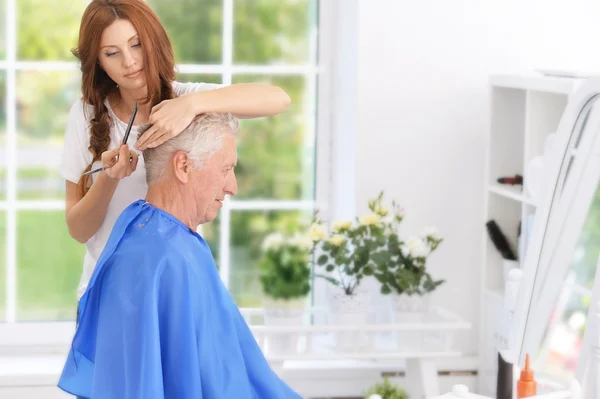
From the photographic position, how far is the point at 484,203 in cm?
343

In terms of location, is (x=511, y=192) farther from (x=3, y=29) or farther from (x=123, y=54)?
(x=3, y=29)

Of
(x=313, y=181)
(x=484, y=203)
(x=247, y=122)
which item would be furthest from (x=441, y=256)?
(x=247, y=122)

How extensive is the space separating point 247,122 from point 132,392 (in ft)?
5.98

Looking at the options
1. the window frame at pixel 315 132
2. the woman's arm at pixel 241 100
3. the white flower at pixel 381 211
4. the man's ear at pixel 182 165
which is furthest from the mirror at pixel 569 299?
the window frame at pixel 315 132

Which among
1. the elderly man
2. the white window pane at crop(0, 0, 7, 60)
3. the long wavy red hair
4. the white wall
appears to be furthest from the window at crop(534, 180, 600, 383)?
→ the white window pane at crop(0, 0, 7, 60)

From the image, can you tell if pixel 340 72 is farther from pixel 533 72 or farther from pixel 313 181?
pixel 533 72

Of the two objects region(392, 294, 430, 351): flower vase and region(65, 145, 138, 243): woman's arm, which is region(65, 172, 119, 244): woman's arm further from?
region(392, 294, 430, 351): flower vase

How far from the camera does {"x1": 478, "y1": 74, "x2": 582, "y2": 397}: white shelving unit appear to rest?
311 cm

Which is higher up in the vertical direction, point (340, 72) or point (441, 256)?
point (340, 72)

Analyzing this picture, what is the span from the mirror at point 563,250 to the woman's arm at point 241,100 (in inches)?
25.9

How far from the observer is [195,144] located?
2.01 metres

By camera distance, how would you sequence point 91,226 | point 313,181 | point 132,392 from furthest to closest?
point 313,181 < point 91,226 < point 132,392

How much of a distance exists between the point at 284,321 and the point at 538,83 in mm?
1117

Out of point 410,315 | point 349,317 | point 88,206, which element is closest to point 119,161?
point 88,206
